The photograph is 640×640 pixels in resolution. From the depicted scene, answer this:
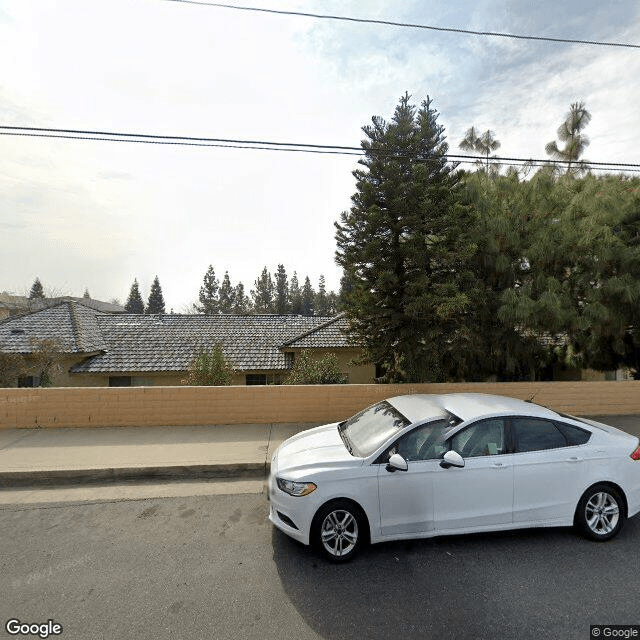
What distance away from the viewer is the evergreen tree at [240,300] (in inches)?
3034

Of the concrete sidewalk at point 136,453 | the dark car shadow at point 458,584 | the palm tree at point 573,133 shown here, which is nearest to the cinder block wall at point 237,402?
the concrete sidewalk at point 136,453

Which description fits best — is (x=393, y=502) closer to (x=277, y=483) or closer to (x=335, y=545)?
(x=335, y=545)

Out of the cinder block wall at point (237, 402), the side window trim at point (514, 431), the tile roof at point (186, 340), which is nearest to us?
the side window trim at point (514, 431)

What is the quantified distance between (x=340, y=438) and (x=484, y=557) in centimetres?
179

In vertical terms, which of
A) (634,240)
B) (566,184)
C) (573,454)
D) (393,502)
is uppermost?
(566,184)

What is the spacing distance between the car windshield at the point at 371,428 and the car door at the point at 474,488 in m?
0.60

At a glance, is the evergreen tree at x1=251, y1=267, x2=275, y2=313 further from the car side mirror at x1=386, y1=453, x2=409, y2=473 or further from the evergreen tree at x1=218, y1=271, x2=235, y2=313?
the car side mirror at x1=386, y1=453, x2=409, y2=473

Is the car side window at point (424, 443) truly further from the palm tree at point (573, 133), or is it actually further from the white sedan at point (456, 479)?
the palm tree at point (573, 133)

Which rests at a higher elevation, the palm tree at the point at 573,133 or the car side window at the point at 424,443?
the palm tree at the point at 573,133

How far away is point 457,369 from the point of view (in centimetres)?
935

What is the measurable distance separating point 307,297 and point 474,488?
83779 millimetres

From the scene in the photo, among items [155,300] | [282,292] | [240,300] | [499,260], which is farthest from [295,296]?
[499,260]

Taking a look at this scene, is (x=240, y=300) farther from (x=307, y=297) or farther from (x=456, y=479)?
(x=456, y=479)

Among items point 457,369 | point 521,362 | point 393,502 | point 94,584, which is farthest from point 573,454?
point 521,362
